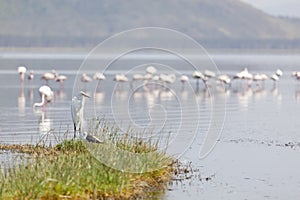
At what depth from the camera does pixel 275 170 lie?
14656 millimetres

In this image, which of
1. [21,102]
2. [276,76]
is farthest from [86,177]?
[276,76]

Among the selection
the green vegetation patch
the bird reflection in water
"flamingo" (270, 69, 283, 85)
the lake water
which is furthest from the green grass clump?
"flamingo" (270, 69, 283, 85)

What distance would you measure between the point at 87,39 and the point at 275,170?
177865 millimetres

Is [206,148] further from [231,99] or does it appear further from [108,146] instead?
[231,99]

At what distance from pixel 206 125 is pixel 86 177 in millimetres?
10064

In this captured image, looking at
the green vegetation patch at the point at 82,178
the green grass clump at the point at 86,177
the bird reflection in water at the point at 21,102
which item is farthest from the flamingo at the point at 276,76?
the green vegetation patch at the point at 82,178

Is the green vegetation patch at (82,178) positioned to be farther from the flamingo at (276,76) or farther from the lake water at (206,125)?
the flamingo at (276,76)

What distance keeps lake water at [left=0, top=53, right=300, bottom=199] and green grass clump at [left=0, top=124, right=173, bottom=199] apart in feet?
1.52

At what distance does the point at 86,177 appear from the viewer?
1198 cm

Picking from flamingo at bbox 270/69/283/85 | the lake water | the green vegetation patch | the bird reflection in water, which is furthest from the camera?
flamingo at bbox 270/69/283/85

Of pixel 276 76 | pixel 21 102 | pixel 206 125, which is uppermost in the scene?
pixel 276 76

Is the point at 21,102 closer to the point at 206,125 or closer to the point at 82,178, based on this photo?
the point at 206,125

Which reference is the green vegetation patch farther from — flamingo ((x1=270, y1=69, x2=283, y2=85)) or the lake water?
flamingo ((x1=270, y1=69, x2=283, y2=85))

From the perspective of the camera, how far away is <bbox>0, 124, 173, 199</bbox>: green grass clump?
11281 millimetres
